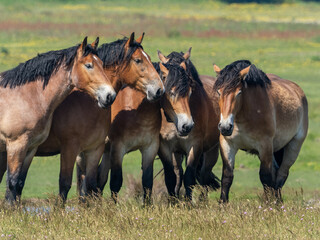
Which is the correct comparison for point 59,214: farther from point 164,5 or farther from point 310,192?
point 164,5

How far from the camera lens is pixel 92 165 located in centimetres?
927

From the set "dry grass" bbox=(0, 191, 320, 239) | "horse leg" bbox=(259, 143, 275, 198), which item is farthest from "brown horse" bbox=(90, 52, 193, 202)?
"dry grass" bbox=(0, 191, 320, 239)

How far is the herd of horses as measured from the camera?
8492mm

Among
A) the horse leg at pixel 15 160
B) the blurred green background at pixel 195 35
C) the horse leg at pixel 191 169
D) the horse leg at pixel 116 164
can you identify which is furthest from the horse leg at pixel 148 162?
the blurred green background at pixel 195 35

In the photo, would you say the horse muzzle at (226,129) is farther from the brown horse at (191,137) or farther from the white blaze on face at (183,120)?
the brown horse at (191,137)

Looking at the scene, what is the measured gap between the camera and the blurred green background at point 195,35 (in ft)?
90.7

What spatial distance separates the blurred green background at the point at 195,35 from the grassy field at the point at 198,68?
57mm

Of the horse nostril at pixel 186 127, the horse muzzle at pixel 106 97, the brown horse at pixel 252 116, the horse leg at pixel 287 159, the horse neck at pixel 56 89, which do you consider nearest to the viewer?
the horse muzzle at pixel 106 97

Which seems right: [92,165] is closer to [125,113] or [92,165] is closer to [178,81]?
[125,113]

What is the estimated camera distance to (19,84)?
343 inches

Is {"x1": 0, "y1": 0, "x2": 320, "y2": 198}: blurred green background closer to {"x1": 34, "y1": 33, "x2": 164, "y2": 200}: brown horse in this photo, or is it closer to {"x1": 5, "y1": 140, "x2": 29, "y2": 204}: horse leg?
{"x1": 34, "y1": 33, "x2": 164, "y2": 200}: brown horse

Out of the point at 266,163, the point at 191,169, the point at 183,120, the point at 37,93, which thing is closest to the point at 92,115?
the point at 37,93

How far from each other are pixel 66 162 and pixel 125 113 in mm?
1211

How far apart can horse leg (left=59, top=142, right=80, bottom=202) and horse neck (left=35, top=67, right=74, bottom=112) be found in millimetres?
Result: 546
